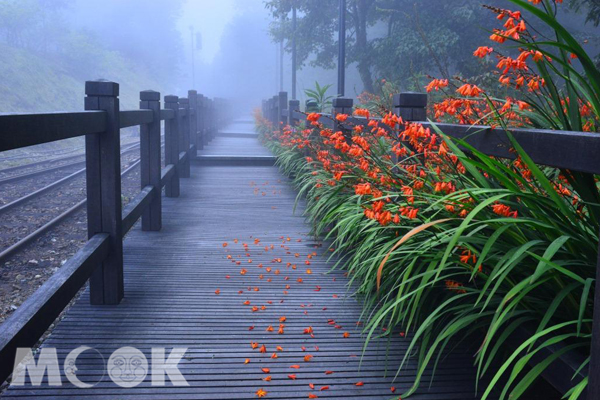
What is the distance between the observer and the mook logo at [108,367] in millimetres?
2547

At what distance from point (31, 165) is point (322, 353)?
12637 millimetres

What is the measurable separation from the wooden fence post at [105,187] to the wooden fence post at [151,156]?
1733mm

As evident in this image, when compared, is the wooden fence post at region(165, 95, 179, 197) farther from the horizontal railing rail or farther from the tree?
the tree

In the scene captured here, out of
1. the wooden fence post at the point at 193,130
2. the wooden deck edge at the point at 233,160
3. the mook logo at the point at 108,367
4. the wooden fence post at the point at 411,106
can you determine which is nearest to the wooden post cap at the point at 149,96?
the wooden fence post at the point at 411,106

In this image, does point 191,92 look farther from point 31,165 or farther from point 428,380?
point 428,380

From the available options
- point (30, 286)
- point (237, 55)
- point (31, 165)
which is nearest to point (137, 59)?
point (237, 55)

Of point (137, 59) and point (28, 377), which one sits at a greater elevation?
point (137, 59)

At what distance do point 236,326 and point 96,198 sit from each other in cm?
108

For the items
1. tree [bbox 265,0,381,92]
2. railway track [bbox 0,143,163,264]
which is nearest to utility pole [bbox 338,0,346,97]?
railway track [bbox 0,143,163,264]

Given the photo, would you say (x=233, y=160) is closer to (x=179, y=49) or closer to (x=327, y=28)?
(x=327, y=28)

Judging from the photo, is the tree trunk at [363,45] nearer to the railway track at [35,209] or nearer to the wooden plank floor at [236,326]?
the railway track at [35,209]

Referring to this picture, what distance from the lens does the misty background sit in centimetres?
2236

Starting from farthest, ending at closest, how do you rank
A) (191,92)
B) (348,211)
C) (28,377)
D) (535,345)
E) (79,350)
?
(191,92) → (348,211) → (79,350) → (28,377) → (535,345)

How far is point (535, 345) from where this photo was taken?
214cm
